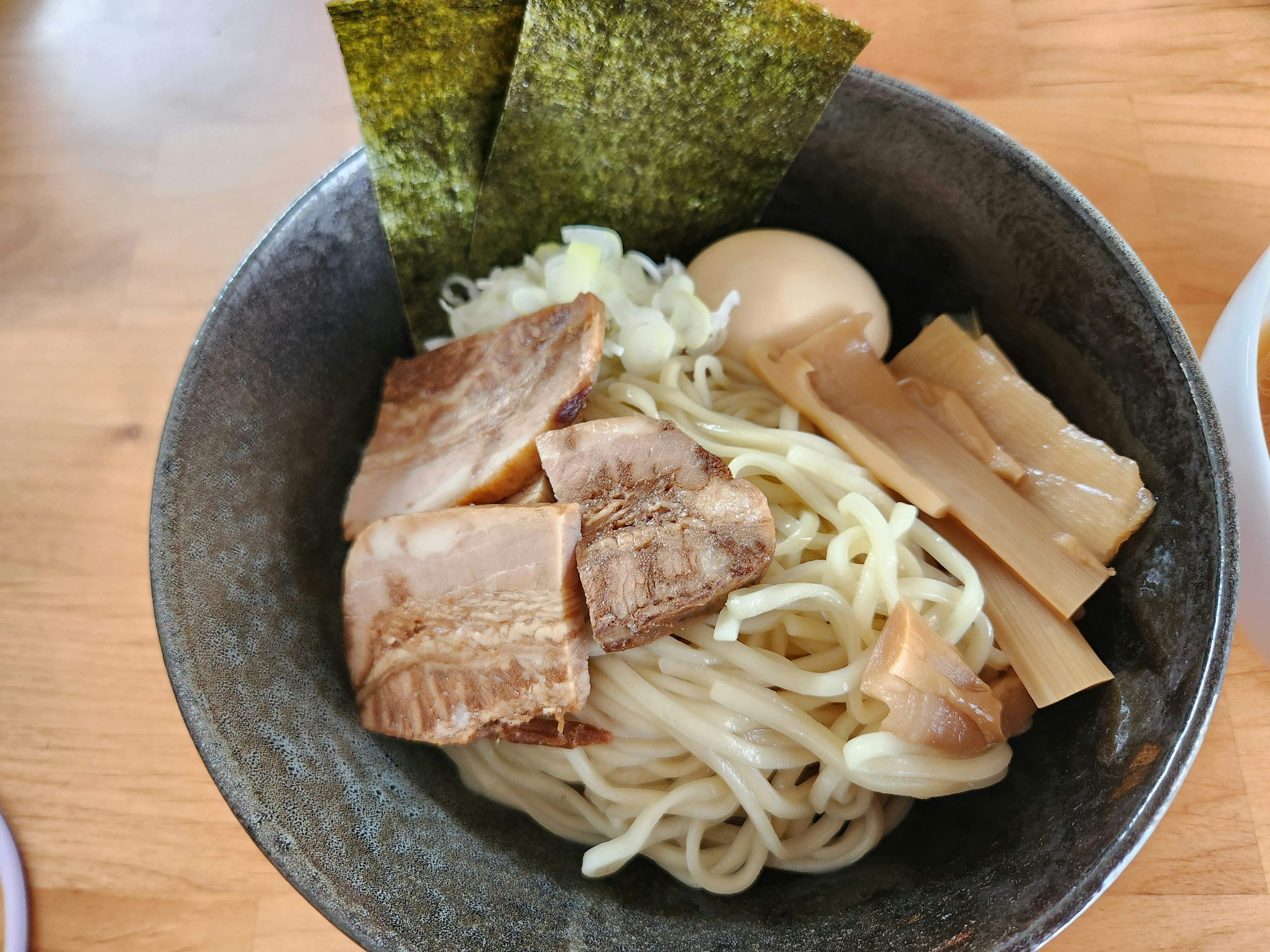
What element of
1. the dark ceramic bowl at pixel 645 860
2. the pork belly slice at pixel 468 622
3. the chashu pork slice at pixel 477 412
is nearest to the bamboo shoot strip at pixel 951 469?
the dark ceramic bowl at pixel 645 860

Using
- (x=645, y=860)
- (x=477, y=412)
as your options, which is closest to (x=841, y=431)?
(x=477, y=412)

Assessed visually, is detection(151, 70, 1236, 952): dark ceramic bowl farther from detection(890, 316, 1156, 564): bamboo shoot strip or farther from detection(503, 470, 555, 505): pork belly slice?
detection(503, 470, 555, 505): pork belly slice

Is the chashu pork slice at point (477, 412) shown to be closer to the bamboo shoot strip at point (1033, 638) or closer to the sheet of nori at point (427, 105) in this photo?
the sheet of nori at point (427, 105)

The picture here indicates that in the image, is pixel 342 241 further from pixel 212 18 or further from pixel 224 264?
pixel 212 18

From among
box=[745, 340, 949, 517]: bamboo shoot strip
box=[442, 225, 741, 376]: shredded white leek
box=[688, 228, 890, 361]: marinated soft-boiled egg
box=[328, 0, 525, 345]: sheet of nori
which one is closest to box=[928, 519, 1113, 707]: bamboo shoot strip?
box=[745, 340, 949, 517]: bamboo shoot strip

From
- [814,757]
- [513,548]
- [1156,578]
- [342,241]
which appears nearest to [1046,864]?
[814,757]

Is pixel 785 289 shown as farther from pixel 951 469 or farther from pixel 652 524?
pixel 652 524
